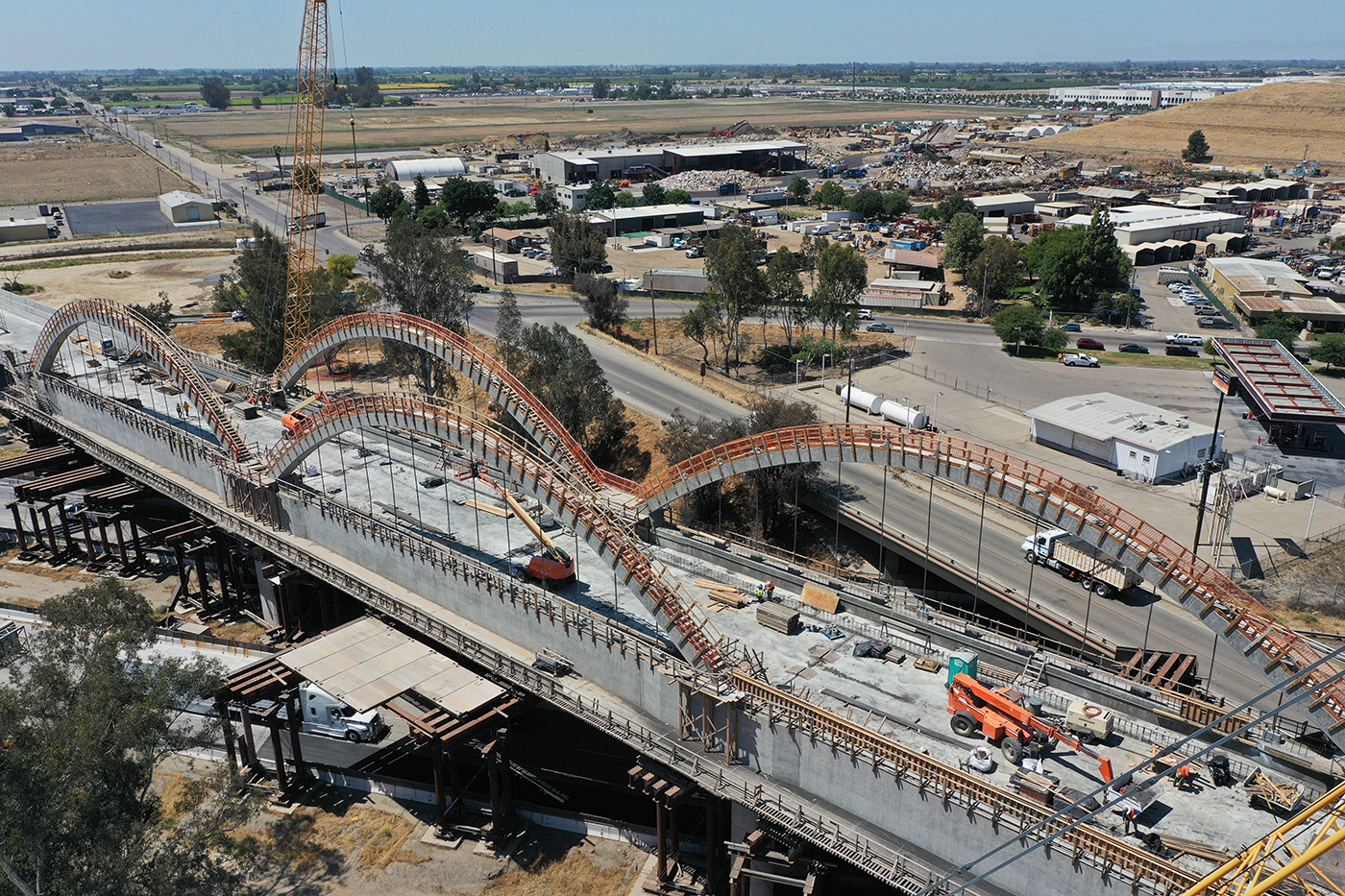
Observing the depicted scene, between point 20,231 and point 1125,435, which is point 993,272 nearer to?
point 1125,435

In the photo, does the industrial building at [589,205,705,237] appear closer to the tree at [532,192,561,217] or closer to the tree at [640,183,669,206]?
the tree at [640,183,669,206]

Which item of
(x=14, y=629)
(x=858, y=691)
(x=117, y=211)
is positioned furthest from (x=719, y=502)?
(x=117, y=211)

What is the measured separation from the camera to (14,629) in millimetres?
51875

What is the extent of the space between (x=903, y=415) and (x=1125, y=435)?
15.4 metres

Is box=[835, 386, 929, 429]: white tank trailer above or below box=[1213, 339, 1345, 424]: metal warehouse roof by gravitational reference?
below

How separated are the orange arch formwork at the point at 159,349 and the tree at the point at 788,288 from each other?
2024 inches

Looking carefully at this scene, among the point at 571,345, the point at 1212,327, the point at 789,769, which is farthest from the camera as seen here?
the point at 1212,327

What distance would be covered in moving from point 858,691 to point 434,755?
1789 centimetres

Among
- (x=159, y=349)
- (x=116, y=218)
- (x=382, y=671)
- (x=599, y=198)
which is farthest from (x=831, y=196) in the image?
(x=382, y=671)

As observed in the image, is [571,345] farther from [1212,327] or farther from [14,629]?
[1212,327]

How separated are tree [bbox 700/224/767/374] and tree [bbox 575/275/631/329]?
11771 millimetres

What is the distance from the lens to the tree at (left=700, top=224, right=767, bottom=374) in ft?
292

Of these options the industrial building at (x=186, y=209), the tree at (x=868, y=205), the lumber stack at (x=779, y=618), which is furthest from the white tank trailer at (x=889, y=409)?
the industrial building at (x=186, y=209)

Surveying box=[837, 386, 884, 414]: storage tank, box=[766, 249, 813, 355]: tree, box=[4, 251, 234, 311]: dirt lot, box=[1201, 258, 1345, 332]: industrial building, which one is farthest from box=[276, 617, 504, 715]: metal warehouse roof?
box=[1201, 258, 1345, 332]: industrial building
